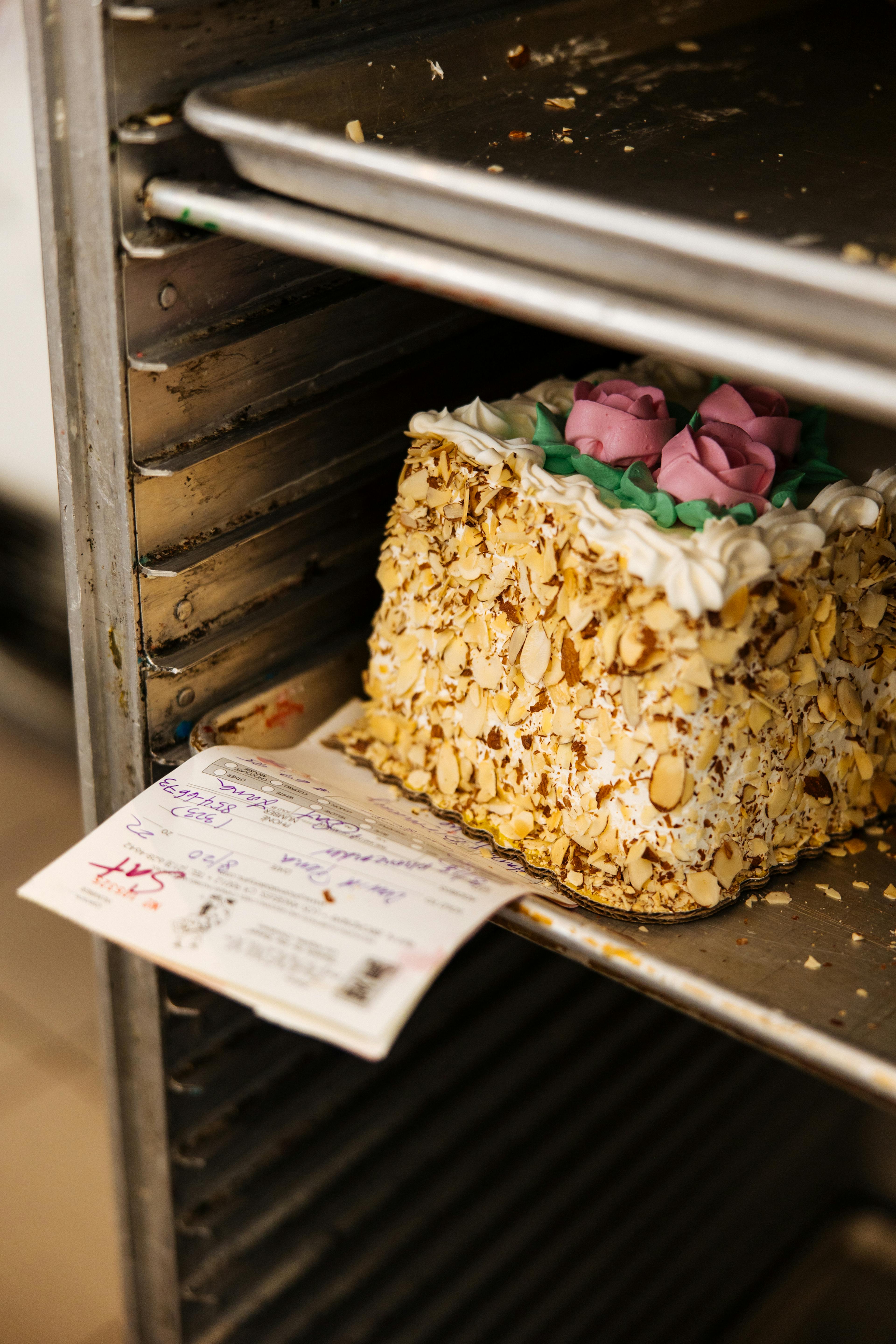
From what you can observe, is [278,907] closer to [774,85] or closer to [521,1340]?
[774,85]

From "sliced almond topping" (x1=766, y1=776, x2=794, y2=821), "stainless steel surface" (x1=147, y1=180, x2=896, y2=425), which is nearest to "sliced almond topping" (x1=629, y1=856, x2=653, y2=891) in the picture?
"sliced almond topping" (x1=766, y1=776, x2=794, y2=821)

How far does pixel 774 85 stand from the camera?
3.92 ft

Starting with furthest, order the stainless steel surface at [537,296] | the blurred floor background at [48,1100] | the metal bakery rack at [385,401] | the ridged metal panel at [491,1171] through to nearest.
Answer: the blurred floor background at [48,1100]
the ridged metal panel at [491,1171]
the metal bakery rack at [385,401]
the stainless steel surface at [537,296]

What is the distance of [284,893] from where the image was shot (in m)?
0.95

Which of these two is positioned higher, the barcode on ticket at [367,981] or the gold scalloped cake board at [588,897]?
the barcode on ticket at [367,981]

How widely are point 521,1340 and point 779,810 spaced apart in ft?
3.35

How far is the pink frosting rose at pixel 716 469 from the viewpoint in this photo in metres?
0.99

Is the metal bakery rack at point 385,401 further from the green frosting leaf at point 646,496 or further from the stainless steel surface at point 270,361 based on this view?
the green frosting leaf at point 646,496

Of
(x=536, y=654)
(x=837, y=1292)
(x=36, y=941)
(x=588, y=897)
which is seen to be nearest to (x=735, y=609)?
(x=536, y=654)

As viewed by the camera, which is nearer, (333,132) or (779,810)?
(333,132)

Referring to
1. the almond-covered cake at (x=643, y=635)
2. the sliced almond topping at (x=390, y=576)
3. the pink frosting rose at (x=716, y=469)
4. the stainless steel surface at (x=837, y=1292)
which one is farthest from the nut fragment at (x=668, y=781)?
the stainless steel surface at (x=837, y=1292)

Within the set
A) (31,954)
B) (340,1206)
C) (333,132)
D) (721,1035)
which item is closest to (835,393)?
(333,132)

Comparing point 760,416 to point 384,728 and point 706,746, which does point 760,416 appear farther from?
point 384,728

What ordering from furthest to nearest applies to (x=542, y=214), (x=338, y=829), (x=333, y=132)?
1. (x=338, y=829)
2. (x=333, y=132)
3. (x=542, y=214)
